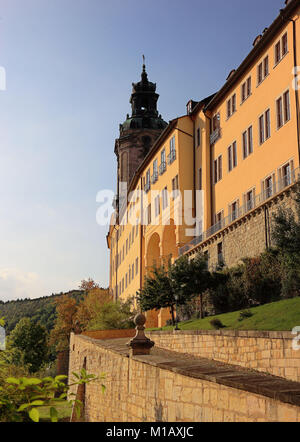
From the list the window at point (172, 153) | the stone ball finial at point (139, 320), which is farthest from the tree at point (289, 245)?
the window at point (172, 153)

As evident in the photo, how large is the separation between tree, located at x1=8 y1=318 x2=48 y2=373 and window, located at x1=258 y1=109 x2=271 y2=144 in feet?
138

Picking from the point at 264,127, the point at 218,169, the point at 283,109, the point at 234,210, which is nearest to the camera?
the point at 283,109

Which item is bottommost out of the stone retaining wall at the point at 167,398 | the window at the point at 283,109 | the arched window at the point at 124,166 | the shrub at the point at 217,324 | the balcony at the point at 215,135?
the stone retaining wall at the point at 167,398

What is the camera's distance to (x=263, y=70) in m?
26.7

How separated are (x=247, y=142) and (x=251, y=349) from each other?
17557 millimetres

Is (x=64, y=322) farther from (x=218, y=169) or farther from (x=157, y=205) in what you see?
(x=218, y=169)

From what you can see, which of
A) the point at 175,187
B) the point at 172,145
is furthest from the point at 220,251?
the point at 172,145

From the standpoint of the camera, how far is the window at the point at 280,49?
2443 cm

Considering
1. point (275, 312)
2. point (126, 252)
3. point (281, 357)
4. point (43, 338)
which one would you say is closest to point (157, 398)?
point (281, 357)

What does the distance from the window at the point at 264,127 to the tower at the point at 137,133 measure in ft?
132

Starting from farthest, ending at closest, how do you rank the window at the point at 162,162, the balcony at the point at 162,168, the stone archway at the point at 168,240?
the window at the point at 162,162, the balcony at the point at 162,168, the stone archway at the point at 168,240

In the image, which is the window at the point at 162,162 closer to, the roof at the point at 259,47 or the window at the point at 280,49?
the roof at the point at 259,47
